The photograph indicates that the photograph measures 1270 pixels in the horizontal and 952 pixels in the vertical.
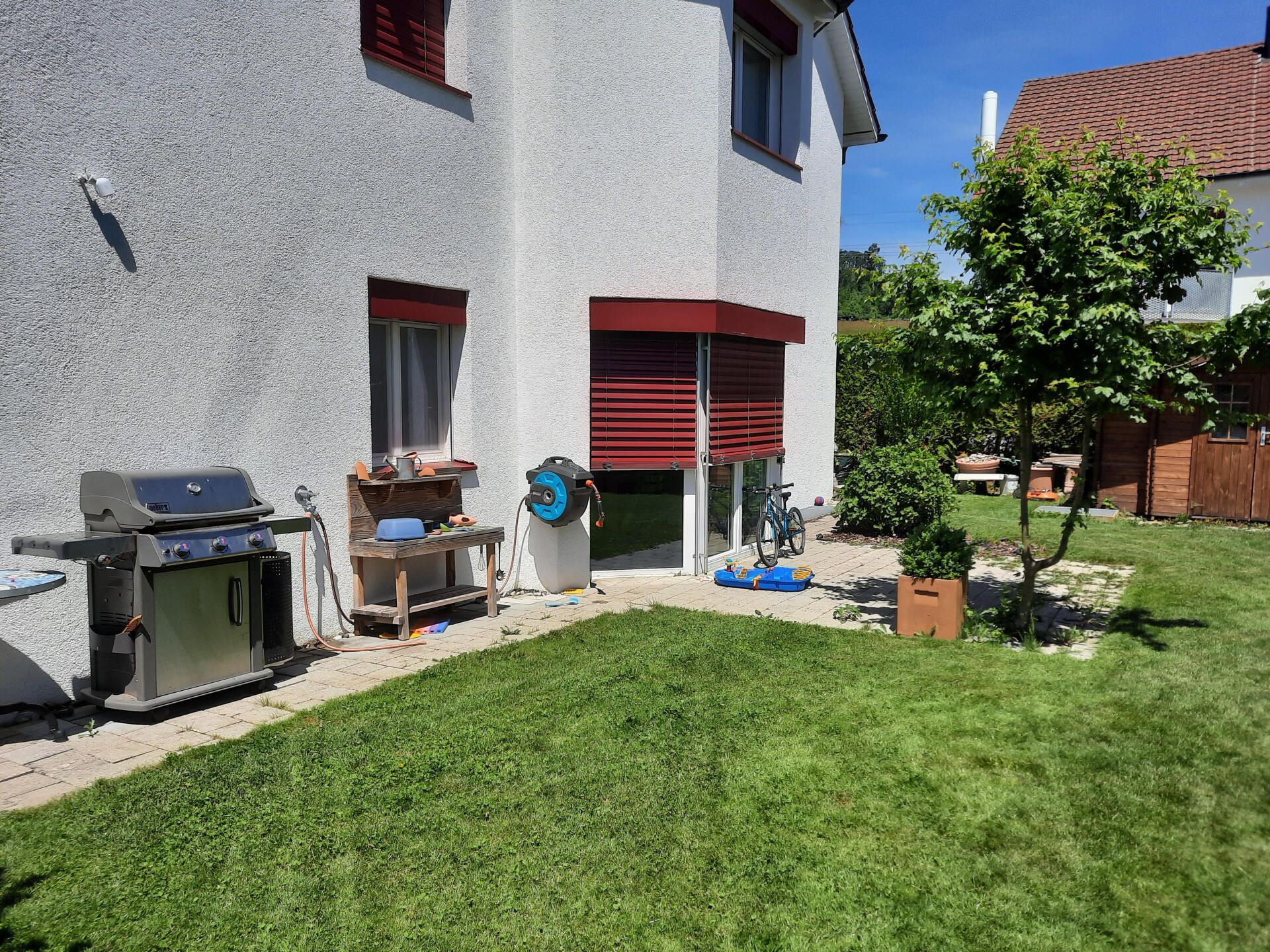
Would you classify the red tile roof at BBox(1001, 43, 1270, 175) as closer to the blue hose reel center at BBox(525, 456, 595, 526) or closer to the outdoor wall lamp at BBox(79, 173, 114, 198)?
the blue hose reel center at BBox(525, 456, 595, 526)

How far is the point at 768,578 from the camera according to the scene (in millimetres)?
9391

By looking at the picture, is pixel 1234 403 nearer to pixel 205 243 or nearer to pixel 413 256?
pixel 413 256

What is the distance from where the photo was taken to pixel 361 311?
746 centimetres

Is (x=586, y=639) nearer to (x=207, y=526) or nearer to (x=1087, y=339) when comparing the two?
(x=207, y=526)

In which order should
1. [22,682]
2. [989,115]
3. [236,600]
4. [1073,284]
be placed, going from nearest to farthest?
[22,682] < [236,600] < [1073,284] < [989,115]

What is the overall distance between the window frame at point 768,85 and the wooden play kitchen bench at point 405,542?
210 inches

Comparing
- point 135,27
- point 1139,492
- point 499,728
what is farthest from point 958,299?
point 1139,492

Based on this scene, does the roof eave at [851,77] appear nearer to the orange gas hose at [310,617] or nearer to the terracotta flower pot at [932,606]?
the terracotta flower pot at [932,606]

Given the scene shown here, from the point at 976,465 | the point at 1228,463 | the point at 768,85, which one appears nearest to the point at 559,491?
the point at 768,85

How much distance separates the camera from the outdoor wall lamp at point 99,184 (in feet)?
17.9

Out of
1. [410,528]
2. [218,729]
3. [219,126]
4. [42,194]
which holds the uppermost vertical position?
[219,126]

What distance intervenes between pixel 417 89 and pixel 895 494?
27.8 feet

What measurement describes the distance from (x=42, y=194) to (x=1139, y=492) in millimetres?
16194

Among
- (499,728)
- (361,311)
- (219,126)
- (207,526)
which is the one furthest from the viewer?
(361,311)
